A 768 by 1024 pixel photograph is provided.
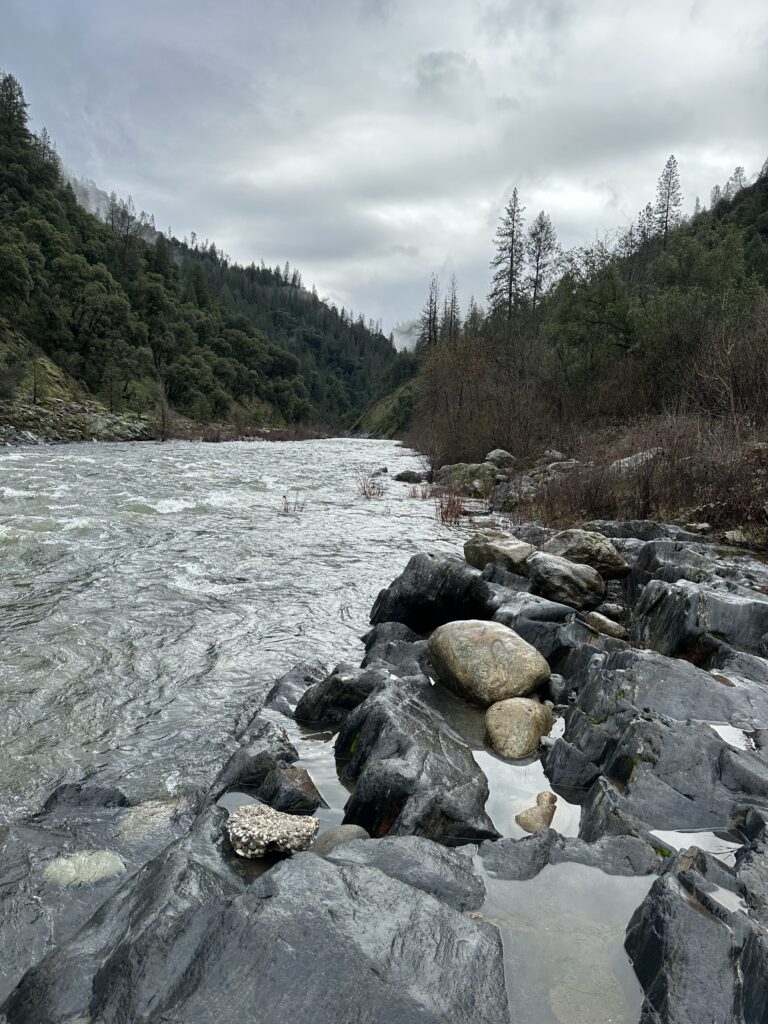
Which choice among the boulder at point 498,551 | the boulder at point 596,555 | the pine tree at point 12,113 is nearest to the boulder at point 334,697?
the boulder at point 498,551

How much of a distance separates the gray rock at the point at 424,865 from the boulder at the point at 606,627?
3683 millimetres

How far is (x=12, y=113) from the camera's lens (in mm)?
74688

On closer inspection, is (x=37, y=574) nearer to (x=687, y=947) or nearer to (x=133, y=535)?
(x=133, y=535)

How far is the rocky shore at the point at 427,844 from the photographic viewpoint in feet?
5.95

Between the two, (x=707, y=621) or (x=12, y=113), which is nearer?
(x=707, y=621)

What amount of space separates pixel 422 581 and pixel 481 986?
4.88 metres

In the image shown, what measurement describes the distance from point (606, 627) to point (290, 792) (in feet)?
12.8

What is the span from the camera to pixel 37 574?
775cm

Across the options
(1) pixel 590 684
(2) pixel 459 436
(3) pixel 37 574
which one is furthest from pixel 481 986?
(2) pixel 459 436

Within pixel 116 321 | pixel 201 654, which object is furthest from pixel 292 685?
pixel 116 321

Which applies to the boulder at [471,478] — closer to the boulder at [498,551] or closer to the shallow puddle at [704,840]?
the boulder at [498,551]

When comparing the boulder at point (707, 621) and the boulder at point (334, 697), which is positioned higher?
the boulder at point (707, 621)

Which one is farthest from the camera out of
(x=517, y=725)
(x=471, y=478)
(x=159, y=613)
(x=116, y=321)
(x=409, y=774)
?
(x=116, y=321)

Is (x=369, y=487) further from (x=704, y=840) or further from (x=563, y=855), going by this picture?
(x=563, y=855)
